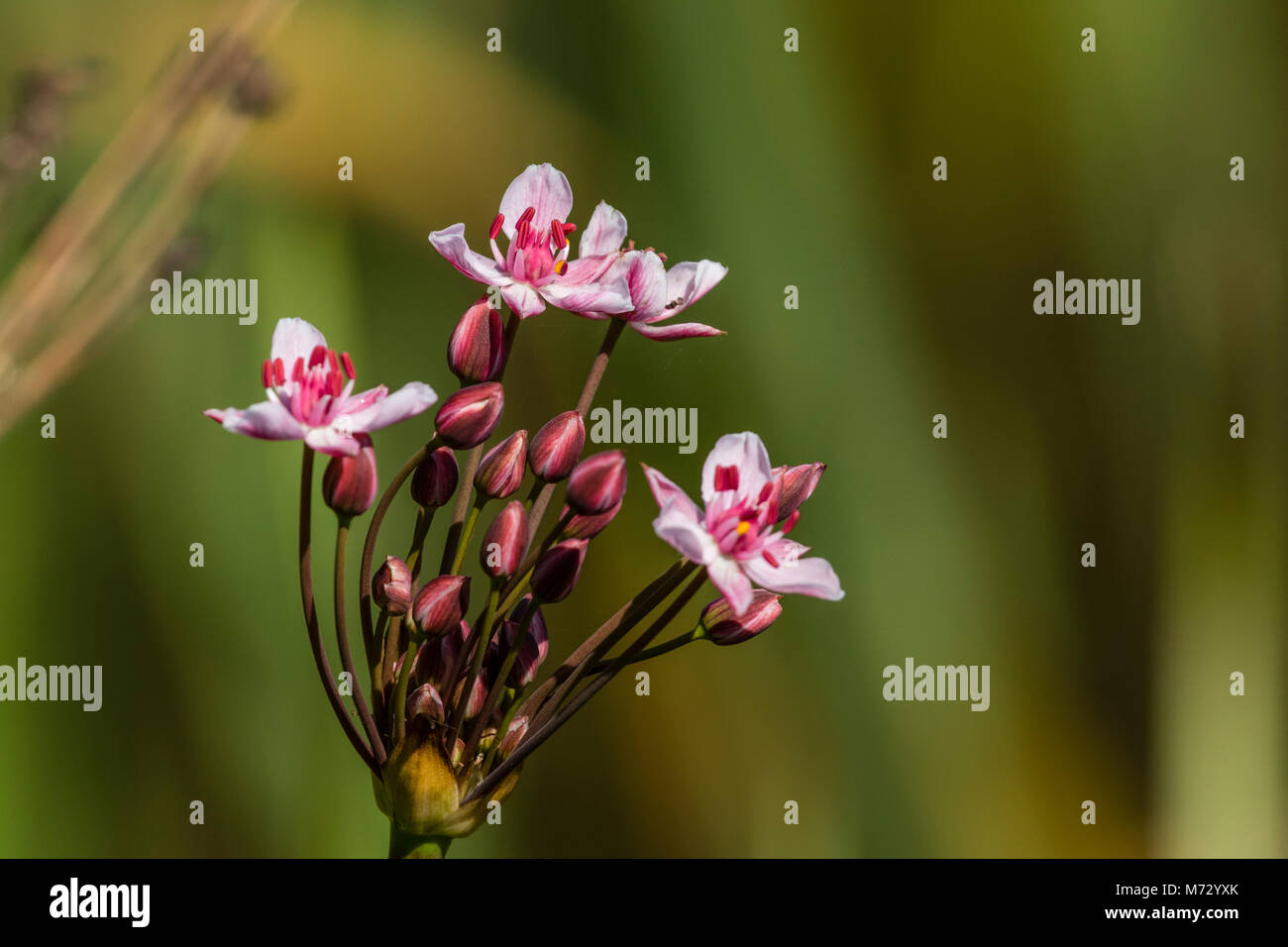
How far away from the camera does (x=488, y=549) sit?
76 cm

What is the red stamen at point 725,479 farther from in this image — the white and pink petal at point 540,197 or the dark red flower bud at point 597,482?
the white and pink petal at point 540,197

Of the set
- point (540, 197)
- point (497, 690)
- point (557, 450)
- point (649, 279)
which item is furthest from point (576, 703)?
point (540, 197)

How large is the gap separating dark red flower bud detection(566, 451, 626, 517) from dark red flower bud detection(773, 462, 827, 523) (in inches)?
5.5

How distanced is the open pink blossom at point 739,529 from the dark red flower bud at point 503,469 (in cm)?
10

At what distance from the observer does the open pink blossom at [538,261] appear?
790mm

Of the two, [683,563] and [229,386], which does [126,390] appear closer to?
[229,386]

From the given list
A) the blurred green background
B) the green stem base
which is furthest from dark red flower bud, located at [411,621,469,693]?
the blurred green background

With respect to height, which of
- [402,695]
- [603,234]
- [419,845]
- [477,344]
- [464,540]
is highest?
[603,234]

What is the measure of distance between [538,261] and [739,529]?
257 mm

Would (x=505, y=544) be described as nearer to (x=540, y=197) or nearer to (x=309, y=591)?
(x=309, y=591)

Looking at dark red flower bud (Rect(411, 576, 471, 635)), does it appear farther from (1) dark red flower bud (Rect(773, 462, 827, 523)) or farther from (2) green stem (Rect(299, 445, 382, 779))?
(1) dark red flower bud (Rect(773, 462, 827, 523))
